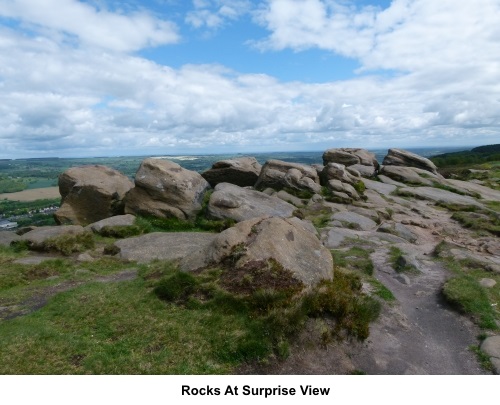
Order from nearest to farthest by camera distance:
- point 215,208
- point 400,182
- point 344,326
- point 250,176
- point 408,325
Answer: point 344,326
point 408,325
point 215,208
point 250,176
point 400,182

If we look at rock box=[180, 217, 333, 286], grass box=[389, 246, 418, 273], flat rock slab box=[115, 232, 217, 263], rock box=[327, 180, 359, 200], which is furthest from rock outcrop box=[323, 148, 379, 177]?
rock box=[180, 217, 333, 286]

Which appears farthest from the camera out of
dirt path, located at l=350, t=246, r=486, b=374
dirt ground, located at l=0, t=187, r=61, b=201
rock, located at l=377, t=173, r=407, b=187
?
dirt ground, located at l=0, t=187, r=61, b=201

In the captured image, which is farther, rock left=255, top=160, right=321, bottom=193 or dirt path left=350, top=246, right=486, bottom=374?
rock left=255, top=160, right=321, bottom=193

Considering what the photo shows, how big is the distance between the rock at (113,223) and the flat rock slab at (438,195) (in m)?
30.6

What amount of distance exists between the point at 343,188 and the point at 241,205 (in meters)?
13.7

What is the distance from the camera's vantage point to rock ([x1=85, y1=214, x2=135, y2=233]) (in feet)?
82.1

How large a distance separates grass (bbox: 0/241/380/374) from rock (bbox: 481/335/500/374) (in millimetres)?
3364

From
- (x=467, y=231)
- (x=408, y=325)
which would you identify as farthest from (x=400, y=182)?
(x=408, y=325)

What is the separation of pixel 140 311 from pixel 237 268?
3.58 metres

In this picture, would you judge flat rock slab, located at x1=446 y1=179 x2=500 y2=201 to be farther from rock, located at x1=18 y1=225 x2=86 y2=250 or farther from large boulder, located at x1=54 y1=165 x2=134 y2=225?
rock, located at x1=18 y1=225 x2=86 y2=250

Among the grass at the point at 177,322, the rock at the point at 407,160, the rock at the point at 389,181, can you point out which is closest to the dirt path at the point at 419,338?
the grass at the point at 177,322

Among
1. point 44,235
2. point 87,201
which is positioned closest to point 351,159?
point 87,201

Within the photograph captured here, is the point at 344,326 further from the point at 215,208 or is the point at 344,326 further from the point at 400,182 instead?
the point at 400,182

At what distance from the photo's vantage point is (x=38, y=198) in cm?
13488
